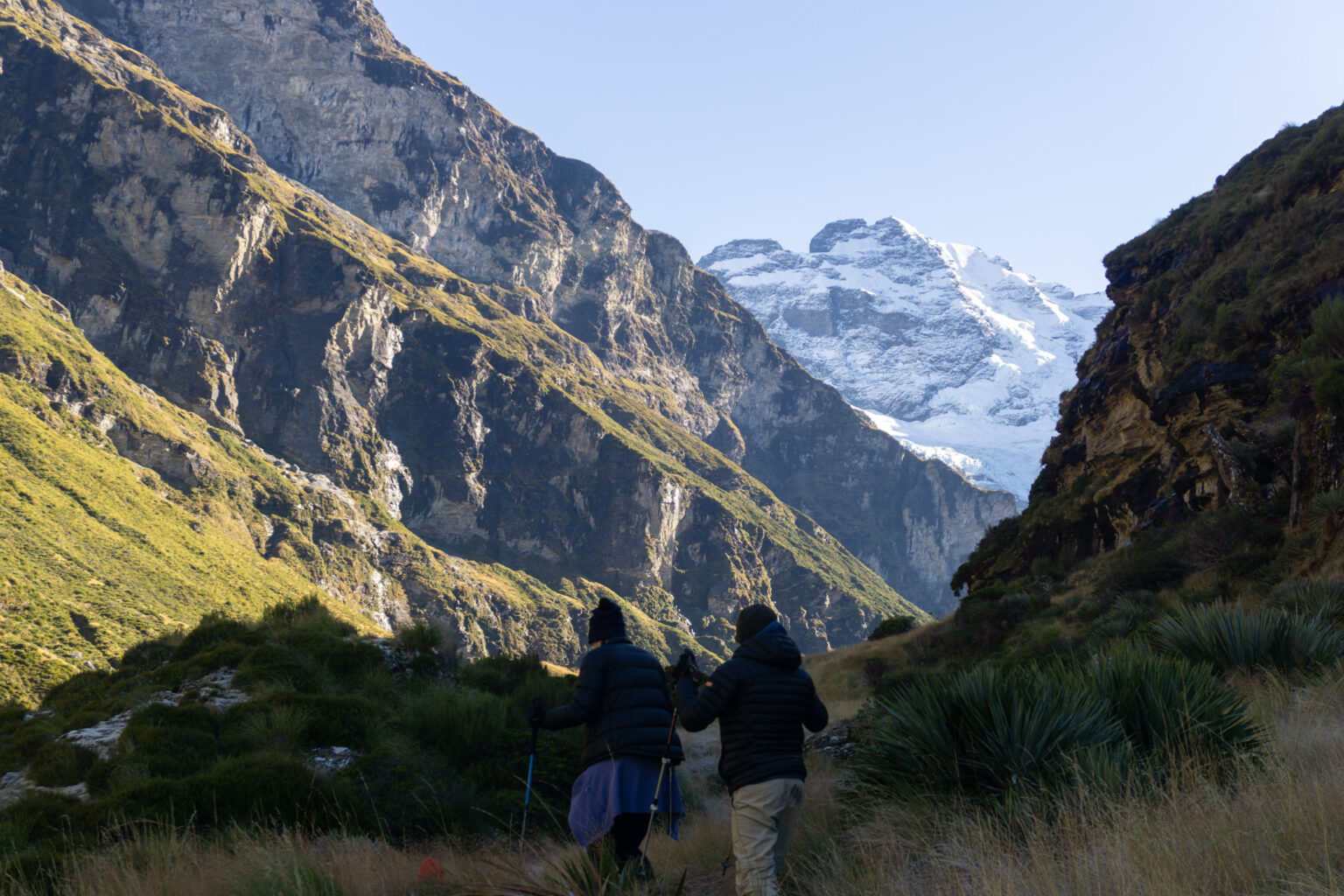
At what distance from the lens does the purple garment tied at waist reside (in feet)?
18.0

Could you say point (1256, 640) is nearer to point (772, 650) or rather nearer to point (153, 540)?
point (772, 650)

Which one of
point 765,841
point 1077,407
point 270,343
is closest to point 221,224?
point 270,343

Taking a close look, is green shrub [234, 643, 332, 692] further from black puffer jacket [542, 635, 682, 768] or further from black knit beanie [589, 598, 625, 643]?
black puffer jacket [542, 635, 682, 768]

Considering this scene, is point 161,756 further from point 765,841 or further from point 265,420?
point 265,420

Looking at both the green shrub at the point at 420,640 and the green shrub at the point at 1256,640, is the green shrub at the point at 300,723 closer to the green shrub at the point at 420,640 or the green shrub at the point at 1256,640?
the green shrub at the point at 420,640

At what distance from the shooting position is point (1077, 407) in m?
32.9

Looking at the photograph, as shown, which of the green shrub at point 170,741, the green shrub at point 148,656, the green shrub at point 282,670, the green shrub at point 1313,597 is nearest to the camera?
the green shrub at point 1313,597

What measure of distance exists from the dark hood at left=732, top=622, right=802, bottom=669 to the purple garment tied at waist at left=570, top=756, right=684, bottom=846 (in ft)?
3.63

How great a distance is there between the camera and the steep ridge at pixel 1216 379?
568 inches

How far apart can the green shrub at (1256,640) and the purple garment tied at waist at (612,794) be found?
17.8ft

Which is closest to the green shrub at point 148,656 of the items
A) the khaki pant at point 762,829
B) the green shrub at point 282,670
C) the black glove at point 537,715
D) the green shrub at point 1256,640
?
the green shrub at point 282,670

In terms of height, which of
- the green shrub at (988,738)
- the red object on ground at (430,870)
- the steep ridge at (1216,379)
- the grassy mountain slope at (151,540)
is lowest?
the grassy mountain slope at (151,540)

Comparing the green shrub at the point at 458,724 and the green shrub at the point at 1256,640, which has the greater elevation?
the green shrub at the point at 1256,640

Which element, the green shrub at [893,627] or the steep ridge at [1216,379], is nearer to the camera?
the steep ridge at [1216,379]
